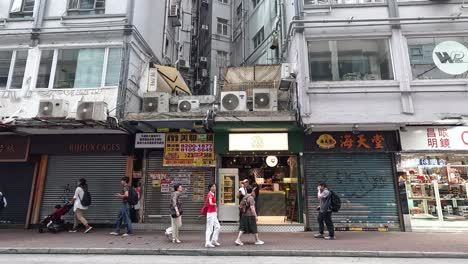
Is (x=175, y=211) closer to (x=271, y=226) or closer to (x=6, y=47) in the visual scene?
(x=271, y=226)

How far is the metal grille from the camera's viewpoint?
12.4 metres

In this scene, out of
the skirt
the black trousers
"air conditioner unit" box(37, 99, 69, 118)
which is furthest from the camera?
"air conditioner unit" box(37, 99, 69, 118)

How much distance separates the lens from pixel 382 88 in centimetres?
1086

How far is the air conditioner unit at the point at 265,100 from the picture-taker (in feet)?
38.2

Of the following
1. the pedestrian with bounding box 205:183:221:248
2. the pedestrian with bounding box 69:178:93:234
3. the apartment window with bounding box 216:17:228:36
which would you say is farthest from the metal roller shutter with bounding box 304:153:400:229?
Answer: the apartment window with bounding box 216:17:228:36

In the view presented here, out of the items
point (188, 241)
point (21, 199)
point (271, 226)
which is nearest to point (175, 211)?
point (188, 241)

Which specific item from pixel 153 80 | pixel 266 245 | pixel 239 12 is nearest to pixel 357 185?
pixel 266 245

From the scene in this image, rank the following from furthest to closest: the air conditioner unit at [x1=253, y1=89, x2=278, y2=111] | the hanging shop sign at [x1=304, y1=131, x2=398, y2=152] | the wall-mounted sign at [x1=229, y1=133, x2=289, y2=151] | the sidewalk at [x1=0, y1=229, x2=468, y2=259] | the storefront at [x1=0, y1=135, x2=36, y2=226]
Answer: the storefront at [x1=0, y1=135, x2=36, y2=226]
the wall-mounted sign at [x1=229, y1=133, x2=289, y2=151]
the air conditioner unit at [x1=253, y1=89, x2=278, y2=111]
the hanging shop sign at [x1=304, y1=131, x2=398, y2=152]
the sidewalk at [x1=0, y1=229, x2=468, y2=259]

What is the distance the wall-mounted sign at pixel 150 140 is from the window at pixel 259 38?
8341 millimetres

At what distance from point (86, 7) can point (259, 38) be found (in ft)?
29.4

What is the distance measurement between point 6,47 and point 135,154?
6.79 metres

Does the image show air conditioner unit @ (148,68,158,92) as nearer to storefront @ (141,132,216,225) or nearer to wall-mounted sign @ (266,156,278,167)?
storefront @ (141,132,216,225)

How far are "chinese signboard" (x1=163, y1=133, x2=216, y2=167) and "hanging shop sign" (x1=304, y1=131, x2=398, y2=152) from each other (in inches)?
151

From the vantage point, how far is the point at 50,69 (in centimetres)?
1202
